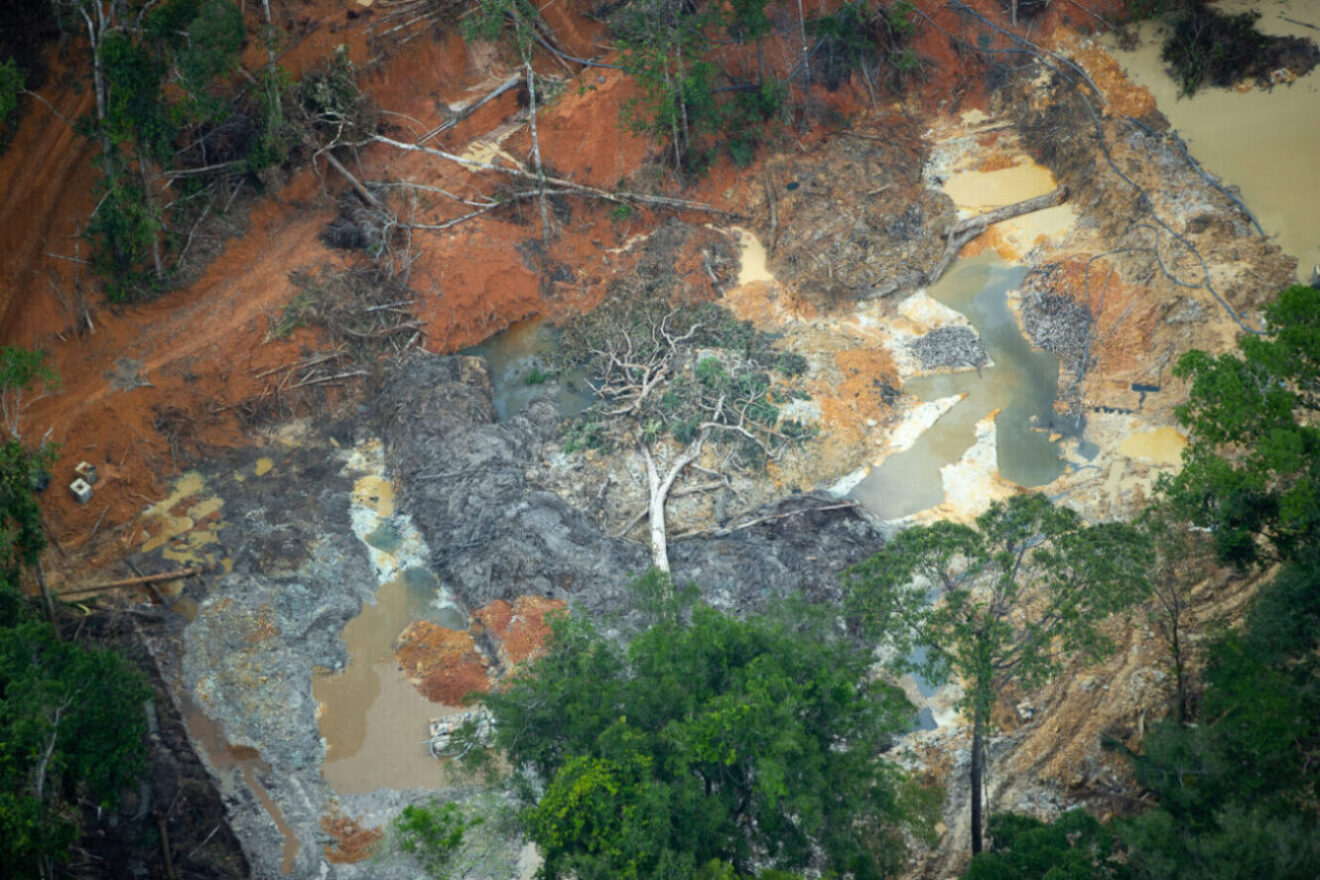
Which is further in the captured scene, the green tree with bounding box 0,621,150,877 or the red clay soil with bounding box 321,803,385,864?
the red clay soil with bounding box 321,803,385,864

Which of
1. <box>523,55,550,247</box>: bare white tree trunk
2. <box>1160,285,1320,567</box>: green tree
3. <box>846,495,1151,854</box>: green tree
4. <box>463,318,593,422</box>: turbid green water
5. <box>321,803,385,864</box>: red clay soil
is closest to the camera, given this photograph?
<box>1160,285,1320,567</box>: green tree

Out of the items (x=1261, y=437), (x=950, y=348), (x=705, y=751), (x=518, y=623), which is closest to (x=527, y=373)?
(x=518, y=623)

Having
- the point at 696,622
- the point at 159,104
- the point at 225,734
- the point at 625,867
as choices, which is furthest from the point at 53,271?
the point at 625,867

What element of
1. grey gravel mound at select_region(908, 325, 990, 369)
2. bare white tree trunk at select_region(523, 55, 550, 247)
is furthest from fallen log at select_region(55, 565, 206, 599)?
grey gravel mound at select_region(908, 325, 990, 369)

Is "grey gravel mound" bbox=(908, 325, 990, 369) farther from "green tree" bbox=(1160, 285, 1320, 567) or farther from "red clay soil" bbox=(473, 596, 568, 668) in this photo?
"red clay soil" bbox=(473, 596, 568, 668)

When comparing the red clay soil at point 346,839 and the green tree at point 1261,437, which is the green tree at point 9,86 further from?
the green tree at point 1261,437

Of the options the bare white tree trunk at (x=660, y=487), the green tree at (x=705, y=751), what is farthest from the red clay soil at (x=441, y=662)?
the green tree at (x=705, y=751)

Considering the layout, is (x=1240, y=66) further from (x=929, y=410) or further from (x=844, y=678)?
(x=844, y=678)
